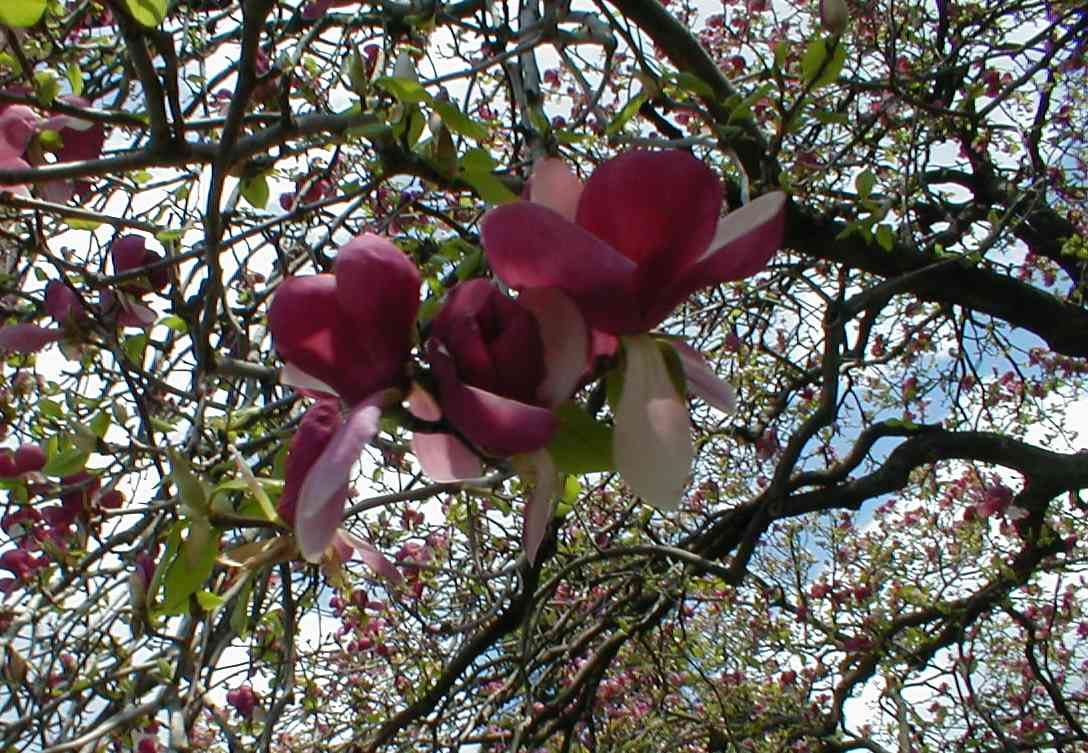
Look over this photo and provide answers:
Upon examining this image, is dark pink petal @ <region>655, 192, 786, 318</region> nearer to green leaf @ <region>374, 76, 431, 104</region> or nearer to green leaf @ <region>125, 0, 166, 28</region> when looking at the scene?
green leaf @ <region>374, 76, 431, 104</region>

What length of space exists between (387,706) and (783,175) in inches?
62.0

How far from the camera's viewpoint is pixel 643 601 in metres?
2.42

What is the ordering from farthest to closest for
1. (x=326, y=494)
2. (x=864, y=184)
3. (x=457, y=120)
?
1. (x=864, y=184)
2. (x=457, y=120)
3. (x=326, y=494)

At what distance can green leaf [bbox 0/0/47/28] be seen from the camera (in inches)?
26.0

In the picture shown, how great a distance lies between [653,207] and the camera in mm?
343

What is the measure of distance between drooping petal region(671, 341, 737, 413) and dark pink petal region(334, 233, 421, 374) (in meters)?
0.11

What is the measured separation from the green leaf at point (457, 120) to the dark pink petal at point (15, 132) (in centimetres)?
37

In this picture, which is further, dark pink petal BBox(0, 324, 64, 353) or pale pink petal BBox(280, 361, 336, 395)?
dark pink petal BBox(0, 324, 64, 353)

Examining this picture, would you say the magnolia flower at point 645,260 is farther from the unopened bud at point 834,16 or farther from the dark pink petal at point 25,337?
the dark pink petal at point 25,337

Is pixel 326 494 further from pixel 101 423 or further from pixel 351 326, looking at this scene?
pixel 101 423

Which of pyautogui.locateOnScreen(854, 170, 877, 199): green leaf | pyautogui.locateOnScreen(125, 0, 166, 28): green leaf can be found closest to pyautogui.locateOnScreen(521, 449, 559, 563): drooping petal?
pyautogui.locateOnScreen(125, 0, 166, 28): green leaf

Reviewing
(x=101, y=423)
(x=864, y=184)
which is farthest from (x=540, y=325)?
(x=864, y=184)

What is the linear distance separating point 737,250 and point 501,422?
4.3 inches

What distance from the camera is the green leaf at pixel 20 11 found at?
660 mm
